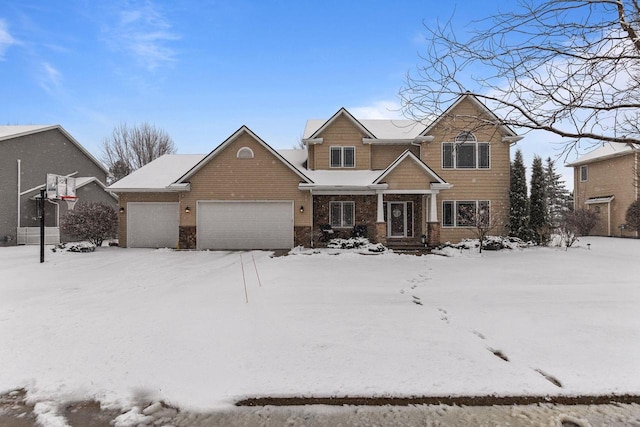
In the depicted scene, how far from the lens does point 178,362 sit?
3.81 meters

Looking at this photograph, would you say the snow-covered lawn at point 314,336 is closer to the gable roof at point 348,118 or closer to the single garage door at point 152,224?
the single garage door at point 152,224

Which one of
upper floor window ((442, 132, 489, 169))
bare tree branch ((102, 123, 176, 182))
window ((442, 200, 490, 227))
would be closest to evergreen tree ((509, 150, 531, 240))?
window ((442, 200, 490, 227))

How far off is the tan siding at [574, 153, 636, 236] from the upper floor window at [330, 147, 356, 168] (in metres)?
16.8

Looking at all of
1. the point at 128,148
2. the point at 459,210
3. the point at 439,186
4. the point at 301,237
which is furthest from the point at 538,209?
the point at 128,148

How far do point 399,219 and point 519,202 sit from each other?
5.63 metres

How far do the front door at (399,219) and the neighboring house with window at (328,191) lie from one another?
52mm

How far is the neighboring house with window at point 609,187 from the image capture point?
22094 mm

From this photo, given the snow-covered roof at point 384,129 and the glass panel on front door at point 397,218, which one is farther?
the snow-covered roof at point 384,129

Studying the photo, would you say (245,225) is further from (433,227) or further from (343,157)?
(433,227)

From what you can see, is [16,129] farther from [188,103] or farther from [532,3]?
[532,3]

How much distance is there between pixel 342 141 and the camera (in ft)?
60.6

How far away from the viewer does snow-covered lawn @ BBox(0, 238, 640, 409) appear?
3334 millimetres

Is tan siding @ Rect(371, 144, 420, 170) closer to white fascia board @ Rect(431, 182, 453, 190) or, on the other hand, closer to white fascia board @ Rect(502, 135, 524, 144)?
white fascia board @ Rect(431, 182, 453, 190)

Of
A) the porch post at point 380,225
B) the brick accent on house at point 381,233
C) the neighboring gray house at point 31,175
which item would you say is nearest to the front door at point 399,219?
the porch post at point 380,225
